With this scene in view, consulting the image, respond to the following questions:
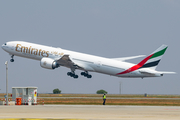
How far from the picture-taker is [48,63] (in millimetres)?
68500

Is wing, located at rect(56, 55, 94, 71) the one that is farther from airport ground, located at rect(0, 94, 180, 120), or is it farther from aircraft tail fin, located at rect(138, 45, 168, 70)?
airport ground, located at rect(0, 94, 180, 120)

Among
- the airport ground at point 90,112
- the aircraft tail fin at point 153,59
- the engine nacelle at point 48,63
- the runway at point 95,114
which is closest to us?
the runway at point 95,114

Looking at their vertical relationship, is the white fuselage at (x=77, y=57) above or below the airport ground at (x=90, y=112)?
above

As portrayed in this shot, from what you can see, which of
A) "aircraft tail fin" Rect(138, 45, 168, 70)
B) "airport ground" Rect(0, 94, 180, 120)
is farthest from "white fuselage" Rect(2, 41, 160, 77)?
"airport ground" Rect(0, 94, 180, 120)

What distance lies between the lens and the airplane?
6438cm

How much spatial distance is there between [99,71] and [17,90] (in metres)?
20.4

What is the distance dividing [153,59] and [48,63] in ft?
69.4

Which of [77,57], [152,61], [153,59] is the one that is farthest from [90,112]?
[77,57]

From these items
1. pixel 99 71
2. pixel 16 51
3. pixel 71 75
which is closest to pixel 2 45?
pixel 16 51

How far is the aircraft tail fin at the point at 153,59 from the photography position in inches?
2530

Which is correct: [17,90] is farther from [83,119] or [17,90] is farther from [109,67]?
[83,119]

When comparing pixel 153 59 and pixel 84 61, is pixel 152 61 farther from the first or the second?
pixel 84 61

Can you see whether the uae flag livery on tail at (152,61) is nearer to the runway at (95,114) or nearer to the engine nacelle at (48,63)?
the engine nacelle at (48,63)

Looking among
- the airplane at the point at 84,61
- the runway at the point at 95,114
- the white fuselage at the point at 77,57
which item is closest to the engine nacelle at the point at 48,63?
the airplane at the point at 84,61
